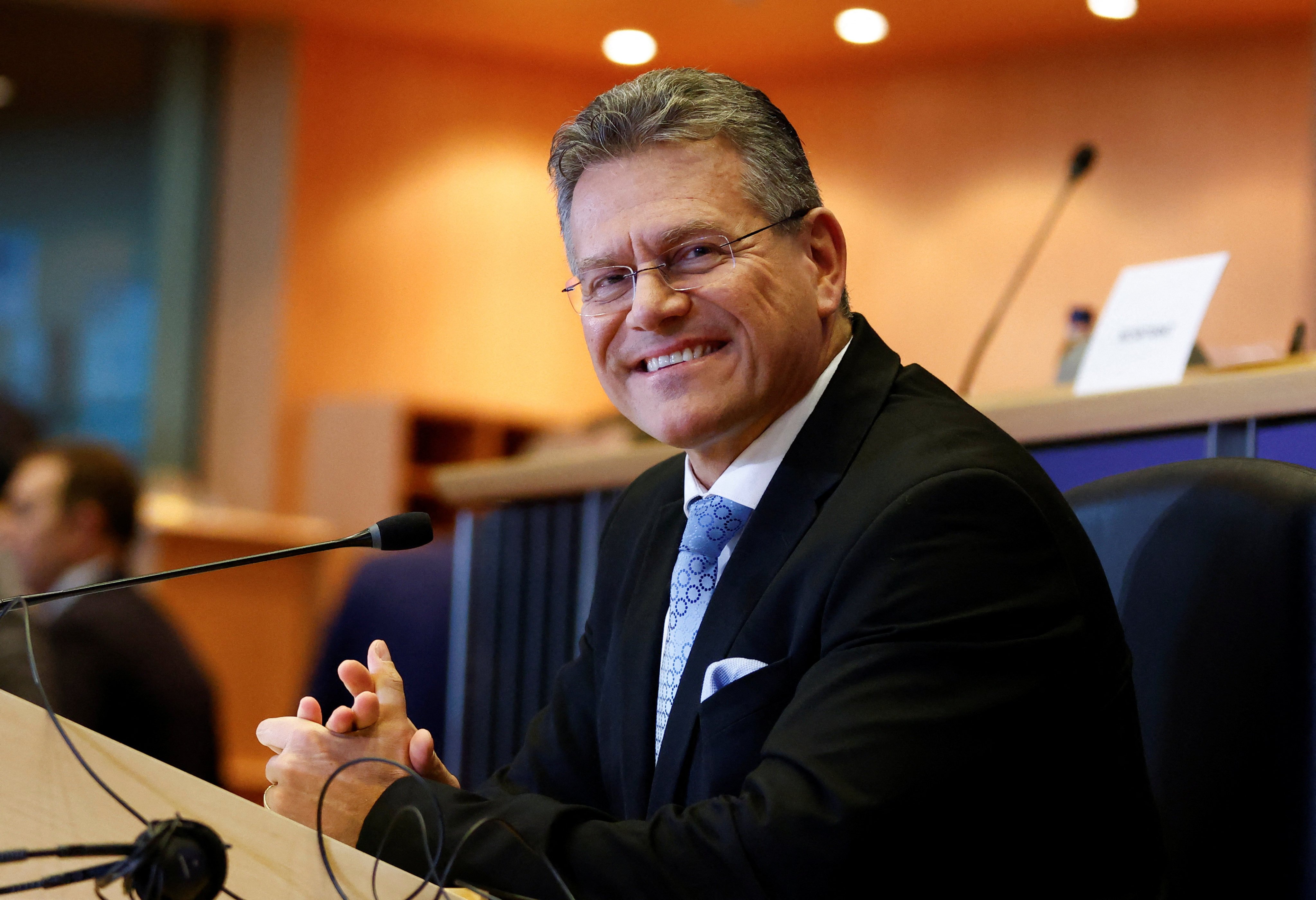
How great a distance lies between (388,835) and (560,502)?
1.80 m

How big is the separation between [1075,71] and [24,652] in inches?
207

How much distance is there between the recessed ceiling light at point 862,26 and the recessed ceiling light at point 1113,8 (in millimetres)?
878

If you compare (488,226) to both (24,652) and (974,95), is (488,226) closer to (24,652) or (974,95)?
(974,95)

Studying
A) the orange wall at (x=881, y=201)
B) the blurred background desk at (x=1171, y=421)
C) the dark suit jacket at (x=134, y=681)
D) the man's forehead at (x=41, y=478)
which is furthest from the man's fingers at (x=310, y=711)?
the orange wall at (x=881, y=201)

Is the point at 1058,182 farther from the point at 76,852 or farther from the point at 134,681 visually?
the point at 76,852

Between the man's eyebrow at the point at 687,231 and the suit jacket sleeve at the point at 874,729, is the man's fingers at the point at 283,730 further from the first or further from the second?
the man's eyebrow at the point at 687,231

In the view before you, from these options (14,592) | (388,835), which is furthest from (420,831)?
(14,592)

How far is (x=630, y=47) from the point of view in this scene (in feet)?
22.8

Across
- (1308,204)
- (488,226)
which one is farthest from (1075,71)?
(488,226)

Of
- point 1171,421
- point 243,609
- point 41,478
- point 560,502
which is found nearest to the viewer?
point 1171,421

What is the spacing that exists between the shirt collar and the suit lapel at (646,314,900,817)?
1.3 inches

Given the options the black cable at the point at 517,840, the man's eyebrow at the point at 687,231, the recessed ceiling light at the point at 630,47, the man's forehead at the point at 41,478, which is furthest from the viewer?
the recessed ceiling light at the point at 630,47

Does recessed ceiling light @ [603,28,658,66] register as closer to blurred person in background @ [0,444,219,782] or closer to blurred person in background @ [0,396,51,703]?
blurred person in background @ [0,396,51,703]

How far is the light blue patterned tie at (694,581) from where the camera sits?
1.41m
